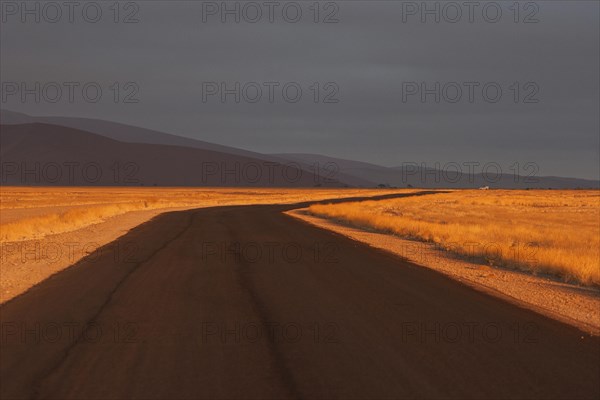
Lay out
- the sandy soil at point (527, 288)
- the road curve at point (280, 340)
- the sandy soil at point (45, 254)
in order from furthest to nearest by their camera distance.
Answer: the sandy soil at point (45, 254) → the sandy soil at point (527, 288) → the road curve at point (280, 340)

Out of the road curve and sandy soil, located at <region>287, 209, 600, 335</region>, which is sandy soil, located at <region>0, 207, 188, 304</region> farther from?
sandy soil, located at <region>287, 209, 600, 335</region>

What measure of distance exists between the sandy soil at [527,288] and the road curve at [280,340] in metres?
0.48

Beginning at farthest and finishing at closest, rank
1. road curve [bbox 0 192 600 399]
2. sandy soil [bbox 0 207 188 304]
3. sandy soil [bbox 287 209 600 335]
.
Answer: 1. sandy soil [bbox 0 207 188 304]
2. sandy soil [bbox 287 209 600 335]
3. road curve [bbox 0 192 600 399]

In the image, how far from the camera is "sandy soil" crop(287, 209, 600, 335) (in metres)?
10.0

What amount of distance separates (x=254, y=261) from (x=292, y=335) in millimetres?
8456

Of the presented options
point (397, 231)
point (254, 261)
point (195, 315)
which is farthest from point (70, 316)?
point (397, 231)

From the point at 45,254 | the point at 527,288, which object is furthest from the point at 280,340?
the point at 45,254

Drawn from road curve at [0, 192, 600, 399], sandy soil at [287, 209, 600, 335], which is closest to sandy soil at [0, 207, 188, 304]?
road curve at [0, 192, 600, 399]

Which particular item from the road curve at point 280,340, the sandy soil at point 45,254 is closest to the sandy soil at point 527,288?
the road curve at point 280,340

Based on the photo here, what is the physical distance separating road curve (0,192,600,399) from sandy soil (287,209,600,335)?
48cm

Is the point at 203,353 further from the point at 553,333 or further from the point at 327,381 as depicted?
the point at 553,333

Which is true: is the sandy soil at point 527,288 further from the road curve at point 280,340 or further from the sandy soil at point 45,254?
the sandy soil at point 45,254

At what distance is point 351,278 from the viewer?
13.5 metres

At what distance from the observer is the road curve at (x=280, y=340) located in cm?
599
